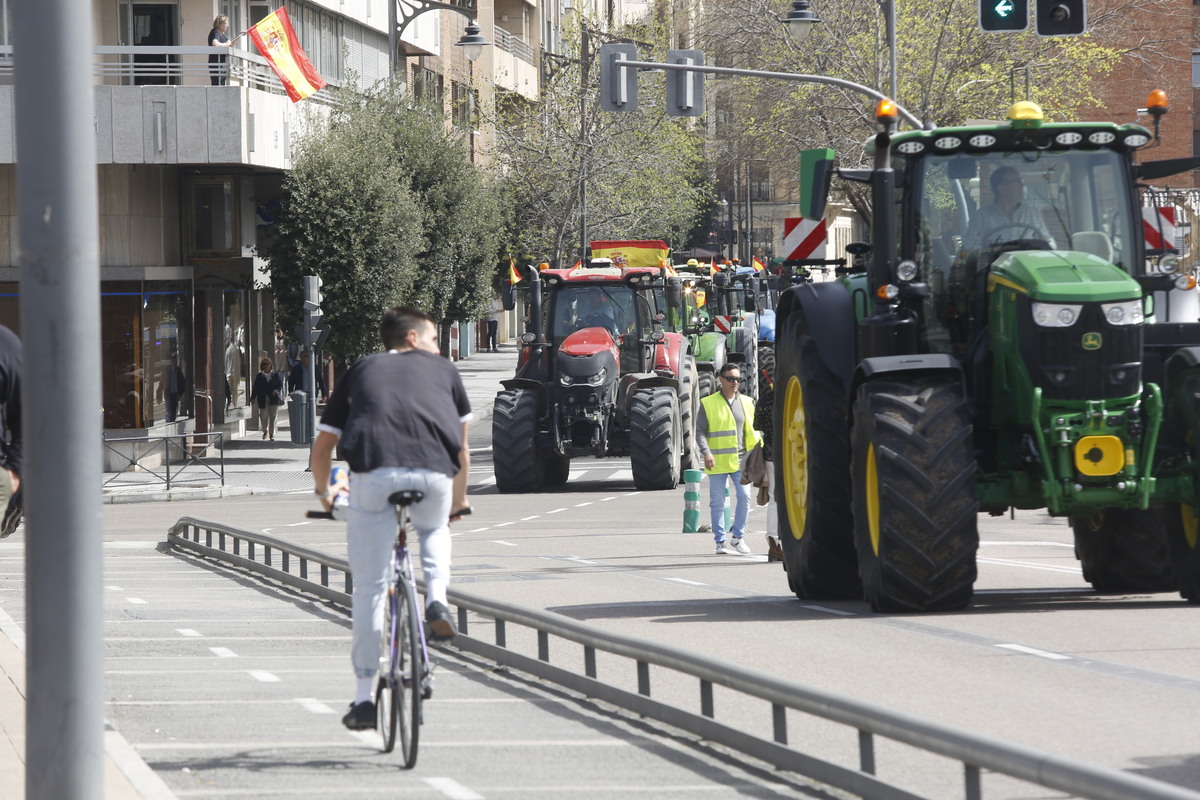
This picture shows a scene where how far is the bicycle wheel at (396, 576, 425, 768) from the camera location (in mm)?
6859

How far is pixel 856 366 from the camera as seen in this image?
39.4 feet

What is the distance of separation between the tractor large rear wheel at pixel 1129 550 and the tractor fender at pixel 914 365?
72.6 inches

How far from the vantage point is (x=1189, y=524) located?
11.4 meters

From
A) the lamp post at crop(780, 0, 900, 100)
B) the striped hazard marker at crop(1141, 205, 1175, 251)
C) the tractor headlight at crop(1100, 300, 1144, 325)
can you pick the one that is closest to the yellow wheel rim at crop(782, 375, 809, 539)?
the striped hazard marker at crop(1141, 205, 1175, 251)

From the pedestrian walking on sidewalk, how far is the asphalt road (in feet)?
3.67

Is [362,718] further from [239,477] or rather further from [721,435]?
[239,477]

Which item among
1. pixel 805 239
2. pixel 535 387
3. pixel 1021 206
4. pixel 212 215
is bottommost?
pixel 535 387

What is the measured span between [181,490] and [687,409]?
8.01 metres

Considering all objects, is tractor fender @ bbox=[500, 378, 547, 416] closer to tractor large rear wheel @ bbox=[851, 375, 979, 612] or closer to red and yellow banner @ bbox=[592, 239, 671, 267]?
red and yellow banner @ bbox=[592, 239, 671, 267]

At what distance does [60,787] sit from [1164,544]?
8.92 metres

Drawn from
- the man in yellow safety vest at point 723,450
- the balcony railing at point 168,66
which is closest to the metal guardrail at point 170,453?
the balcony railing at point 168,66

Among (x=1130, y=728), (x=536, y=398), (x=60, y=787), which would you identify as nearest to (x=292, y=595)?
(x=1130, y=728)

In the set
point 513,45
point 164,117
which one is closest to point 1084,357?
point 164,117

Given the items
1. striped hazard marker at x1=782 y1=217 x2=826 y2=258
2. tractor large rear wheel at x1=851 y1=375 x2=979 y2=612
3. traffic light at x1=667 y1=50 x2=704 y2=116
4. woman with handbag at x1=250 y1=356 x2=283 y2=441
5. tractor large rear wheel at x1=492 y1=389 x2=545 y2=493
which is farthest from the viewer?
woman with handbag at x1=250 y1=356 x2=283 y2=441
